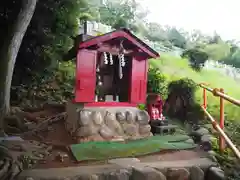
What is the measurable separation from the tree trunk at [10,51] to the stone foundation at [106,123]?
148 cm

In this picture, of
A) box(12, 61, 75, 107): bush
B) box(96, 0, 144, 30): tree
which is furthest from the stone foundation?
box(96, 0, 144, 30): tree

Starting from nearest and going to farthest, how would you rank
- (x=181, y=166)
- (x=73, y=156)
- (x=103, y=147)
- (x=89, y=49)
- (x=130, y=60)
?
1. (x=181, y=166)
2. (x=73, y=156)
3. (x=103, y=147)
4. (x=89, y=49)
5. (x=130, y=60)

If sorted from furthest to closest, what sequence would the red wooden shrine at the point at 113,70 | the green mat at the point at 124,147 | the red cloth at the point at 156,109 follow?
the red cloth at the point at 156,109
the red wooden shrine at the point at 113,70
the green mat at the point at 124,147

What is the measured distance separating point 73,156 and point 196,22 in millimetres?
4317

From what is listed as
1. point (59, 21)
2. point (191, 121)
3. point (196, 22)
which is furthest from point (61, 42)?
point (191, 121)

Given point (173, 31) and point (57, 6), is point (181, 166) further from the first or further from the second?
point (57, 6)

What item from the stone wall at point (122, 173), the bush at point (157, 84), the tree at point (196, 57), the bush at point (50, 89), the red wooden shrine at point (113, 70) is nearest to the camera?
the stone wall at point (122, 173)

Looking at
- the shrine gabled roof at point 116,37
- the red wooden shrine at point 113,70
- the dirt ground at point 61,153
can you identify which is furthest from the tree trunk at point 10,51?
the shrine gabled roof at point 116,37

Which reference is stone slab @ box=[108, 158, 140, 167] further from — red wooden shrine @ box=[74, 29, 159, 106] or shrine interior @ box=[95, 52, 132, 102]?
shrine interior @ box=[95, 52, 132, 102]

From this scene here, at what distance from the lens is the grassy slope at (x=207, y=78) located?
12.8 ft

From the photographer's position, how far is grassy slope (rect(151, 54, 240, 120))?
3917mm

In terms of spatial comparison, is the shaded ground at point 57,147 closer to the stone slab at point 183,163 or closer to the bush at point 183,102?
the stone slab at point 183,163

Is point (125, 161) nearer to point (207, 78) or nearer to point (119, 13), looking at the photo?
point (207, 78)

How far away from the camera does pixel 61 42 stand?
5.97 metres
